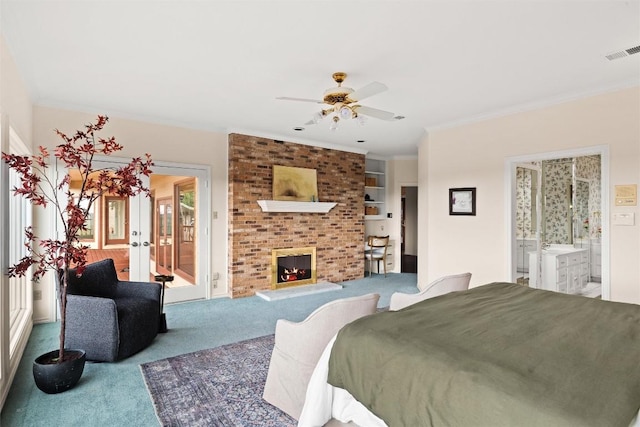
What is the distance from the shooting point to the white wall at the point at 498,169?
367 cm

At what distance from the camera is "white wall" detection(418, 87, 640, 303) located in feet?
12.0

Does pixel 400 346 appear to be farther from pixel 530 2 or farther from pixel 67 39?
pixel 67 39

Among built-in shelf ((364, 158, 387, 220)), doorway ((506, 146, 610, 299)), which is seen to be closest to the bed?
doorway ((506, 146, 610, 299))

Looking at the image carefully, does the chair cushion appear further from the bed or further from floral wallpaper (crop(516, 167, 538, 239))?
floral wallpaper (crop(516, 167, 538, 239))

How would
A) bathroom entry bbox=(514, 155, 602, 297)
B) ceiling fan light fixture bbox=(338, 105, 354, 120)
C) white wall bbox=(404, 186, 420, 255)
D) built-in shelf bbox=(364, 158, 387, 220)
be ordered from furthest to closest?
white wall bbox=(404, 186, 420, 255) → built-in shelf bbox=(364, 158, 387, 220) → bathroom entry bbox=(514, 155, 602, 297) → ceiling fan light fixture bbox=(338, 105, 354, 120)

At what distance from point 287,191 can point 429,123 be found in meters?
2.53

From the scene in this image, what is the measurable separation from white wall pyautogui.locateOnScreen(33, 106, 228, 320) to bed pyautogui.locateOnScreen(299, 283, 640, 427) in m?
3.99

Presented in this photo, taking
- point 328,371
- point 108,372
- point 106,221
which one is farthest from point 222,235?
point 328,371

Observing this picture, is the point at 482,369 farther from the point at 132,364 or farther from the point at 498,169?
the point at 498,169

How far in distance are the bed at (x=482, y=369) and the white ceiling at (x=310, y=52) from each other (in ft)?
6.56

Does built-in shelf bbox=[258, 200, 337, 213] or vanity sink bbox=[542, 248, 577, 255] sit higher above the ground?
built-in shelf bbox=[258, 200, 337, 213]

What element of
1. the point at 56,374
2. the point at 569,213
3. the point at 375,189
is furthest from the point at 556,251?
the point at 56,374

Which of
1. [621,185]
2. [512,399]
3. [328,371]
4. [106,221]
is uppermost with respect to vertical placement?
[621,185]

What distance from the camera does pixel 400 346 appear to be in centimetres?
170
